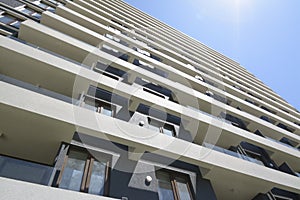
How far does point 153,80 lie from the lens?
9516 mm

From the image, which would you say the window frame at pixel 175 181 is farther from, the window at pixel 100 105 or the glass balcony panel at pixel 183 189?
the window at pixel 100 105

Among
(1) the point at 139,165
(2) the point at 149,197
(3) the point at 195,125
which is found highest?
(3) the point at 195,125

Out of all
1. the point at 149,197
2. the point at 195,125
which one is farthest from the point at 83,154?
the point at 195,125

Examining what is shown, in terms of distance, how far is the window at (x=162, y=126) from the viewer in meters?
7.63

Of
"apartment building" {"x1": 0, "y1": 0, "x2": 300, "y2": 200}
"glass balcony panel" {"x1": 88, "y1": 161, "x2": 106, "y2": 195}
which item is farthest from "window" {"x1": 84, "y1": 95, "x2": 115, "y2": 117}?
"glass balcony panel" {"x1": 88, "y1": 161, "x2": 106, "y2": 195}

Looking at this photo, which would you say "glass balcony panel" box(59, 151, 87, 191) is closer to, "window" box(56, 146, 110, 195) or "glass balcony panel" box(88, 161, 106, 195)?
"window" box(56, 146, 110, 195)

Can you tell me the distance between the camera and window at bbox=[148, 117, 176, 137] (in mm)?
7634

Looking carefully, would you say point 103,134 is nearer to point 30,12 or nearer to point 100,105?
point 100,105

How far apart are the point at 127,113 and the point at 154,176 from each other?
2440 mm

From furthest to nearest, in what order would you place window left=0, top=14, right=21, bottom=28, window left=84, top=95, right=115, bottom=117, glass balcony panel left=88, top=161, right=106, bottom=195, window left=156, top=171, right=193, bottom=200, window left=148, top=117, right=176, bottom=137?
window left=0, top=14, right=21, bottom=28 → window left=148, top=117, right=176, bottom=137 → window left=84, top=95, right=115, bottom=117 → window left=156, top=171, right=193, bottom=200 → glass balcony panel left=88, top=161, right=106, bottom=195

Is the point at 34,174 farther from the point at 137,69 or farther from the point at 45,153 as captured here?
the point at 137,69

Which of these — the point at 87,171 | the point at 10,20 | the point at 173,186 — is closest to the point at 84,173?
the point at 87,171

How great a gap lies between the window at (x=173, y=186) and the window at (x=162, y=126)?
76.0 inches

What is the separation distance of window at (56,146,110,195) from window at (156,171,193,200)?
1.48m
